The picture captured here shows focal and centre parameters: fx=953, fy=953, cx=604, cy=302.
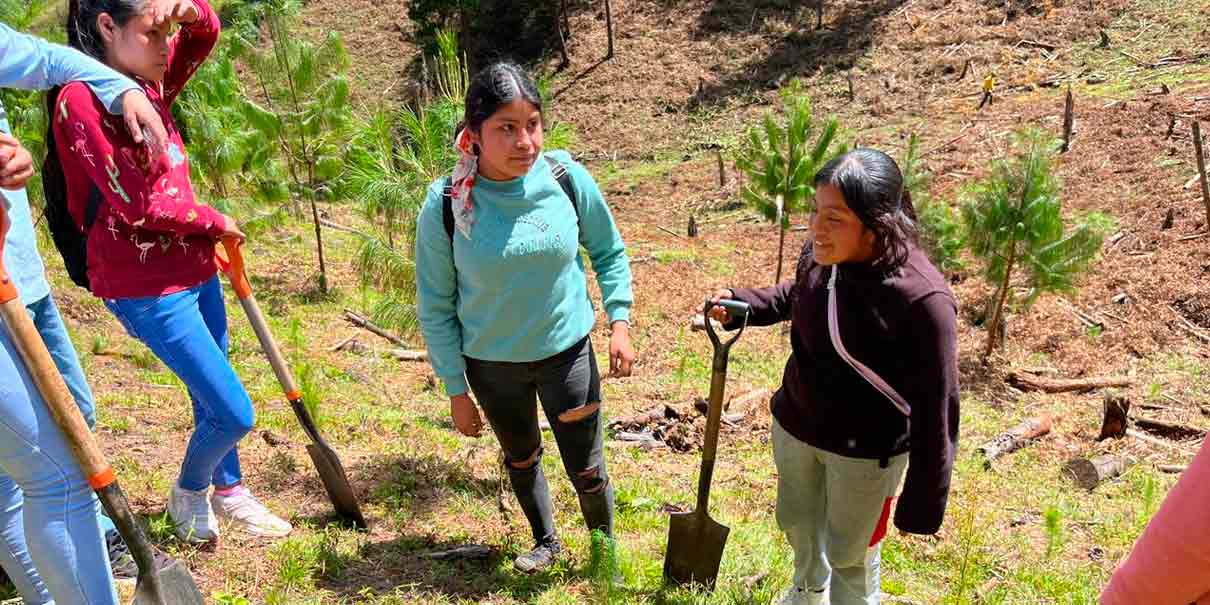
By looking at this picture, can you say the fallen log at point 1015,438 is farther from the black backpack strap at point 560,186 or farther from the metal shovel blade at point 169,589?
the metal shovel blade at point 169,589

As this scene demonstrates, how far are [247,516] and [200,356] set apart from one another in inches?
34.9

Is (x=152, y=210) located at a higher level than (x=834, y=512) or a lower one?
higher

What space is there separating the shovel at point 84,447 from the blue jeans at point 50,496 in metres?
0.03

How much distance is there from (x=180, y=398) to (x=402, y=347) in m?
3.46

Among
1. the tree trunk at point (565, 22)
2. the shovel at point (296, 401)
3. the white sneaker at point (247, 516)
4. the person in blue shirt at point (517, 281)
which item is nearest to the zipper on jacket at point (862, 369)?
the person in blue shirt at point (517, 281)

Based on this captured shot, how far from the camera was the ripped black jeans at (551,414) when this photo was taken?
131 inches

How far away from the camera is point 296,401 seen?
373cm

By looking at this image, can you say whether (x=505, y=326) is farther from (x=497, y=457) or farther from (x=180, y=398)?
(x=180, y=398)

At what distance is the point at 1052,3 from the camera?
2139 cm

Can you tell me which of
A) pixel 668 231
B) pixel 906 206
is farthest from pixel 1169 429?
pixel 668 231

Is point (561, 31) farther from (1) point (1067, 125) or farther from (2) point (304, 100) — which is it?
(2) point (304, 100)

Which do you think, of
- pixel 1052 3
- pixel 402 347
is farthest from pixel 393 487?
pixel 1052 3

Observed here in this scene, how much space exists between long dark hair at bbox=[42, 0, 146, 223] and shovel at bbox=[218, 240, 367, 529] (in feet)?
1.84

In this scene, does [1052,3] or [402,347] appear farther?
[1052,3]
